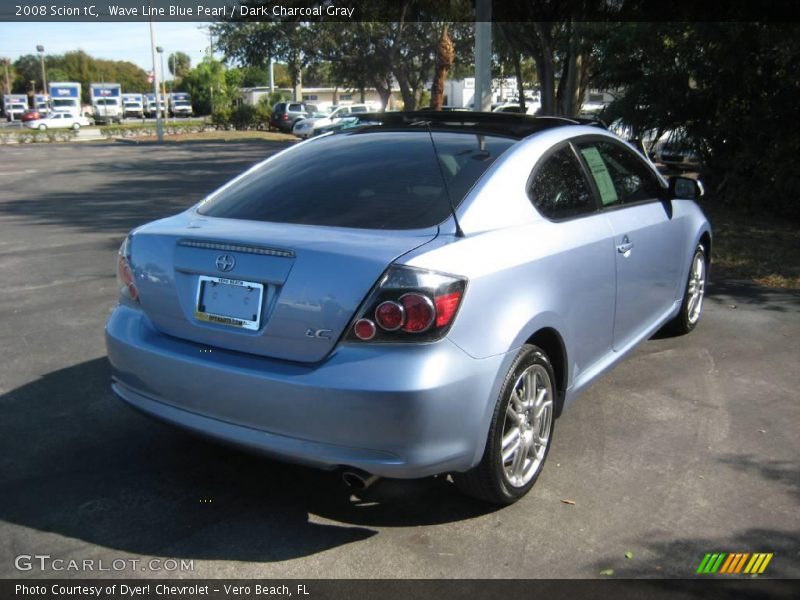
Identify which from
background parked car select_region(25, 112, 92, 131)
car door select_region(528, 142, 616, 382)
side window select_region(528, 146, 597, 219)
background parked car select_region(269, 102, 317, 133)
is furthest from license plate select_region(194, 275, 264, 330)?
background parked car select_region(25, 112, 92, 131)

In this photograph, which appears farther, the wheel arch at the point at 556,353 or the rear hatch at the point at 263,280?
the wheel arch at the point at 556,353

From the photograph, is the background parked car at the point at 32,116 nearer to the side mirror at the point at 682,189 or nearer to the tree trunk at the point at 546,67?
the tree trunk at the point at 546,67

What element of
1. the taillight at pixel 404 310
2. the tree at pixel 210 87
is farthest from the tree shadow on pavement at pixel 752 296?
the tree at pixel 210 87

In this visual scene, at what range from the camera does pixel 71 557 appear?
10.2ft

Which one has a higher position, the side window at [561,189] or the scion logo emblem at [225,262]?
the side window at [561,189]

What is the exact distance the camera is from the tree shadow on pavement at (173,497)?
3.27 metres

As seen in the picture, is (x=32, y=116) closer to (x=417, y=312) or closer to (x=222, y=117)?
(x=222, y=117)

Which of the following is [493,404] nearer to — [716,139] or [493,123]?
[493,123]

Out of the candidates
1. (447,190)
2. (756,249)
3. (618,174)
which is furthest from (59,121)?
(447,190)

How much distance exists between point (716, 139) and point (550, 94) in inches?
220

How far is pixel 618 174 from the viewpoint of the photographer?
15.7 feet

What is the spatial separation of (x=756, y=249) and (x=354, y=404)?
802 cm

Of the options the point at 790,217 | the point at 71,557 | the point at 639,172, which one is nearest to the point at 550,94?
the point at 790,217

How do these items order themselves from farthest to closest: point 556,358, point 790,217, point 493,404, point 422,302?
point 790,217
point 556,358
point 493,404
point 422,302
